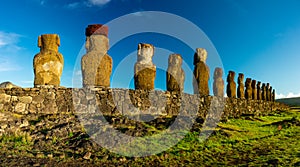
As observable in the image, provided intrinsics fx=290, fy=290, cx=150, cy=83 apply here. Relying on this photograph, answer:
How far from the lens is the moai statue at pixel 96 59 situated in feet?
39.7

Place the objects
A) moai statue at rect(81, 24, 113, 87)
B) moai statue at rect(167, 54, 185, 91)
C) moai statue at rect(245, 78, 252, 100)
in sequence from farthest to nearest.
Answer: moai statue at rect(245, 78, 252, 100), moai statue at rect(167, 54, 185, 91), moai statue at rect(81, 24, 113, 87)

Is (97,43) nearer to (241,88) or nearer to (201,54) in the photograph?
(201,54)

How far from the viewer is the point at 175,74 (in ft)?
46.7

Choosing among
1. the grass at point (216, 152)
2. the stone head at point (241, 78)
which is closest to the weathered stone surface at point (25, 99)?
the grass at point (216, 152)

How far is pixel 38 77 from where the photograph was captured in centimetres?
1170

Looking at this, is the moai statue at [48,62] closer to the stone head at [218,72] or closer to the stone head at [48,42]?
the stone head at [48,42]

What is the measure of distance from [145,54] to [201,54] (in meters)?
4.44

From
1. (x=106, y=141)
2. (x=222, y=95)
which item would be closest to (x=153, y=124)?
(x=106, y=141)

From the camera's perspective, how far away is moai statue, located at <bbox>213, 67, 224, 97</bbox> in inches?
708

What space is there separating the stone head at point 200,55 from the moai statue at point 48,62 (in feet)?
24.5

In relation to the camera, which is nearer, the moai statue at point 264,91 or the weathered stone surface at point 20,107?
the weathered stone surface at point 20,107

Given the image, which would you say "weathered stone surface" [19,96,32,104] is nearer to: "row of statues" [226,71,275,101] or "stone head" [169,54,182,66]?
"stone head" [169,54,182,66]

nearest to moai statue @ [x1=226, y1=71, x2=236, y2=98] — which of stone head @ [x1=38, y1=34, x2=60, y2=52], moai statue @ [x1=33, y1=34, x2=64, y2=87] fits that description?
moai statue @ [x1=33, y1=34, x2=64, y2=87]

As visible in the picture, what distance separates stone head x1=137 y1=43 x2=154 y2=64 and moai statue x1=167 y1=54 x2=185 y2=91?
1.41m
